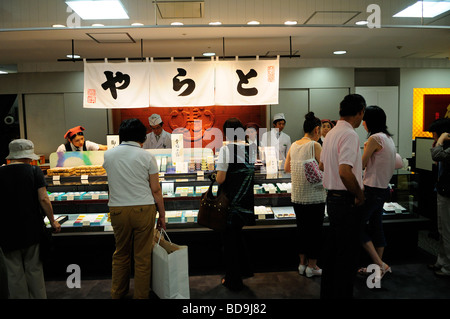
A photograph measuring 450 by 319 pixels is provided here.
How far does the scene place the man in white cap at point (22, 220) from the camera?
10.8ft

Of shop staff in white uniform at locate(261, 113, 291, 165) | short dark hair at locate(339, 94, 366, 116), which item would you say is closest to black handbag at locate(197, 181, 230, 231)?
short dark hair at locate(339, 94, 366, 116)

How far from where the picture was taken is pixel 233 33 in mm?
6035

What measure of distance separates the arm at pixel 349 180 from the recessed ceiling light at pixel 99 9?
11.2ft

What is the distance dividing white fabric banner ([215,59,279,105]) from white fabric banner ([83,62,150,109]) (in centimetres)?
123

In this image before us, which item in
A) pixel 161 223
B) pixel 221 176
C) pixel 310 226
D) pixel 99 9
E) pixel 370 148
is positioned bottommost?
pixel 310 226

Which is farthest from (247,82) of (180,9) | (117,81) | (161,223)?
(161,223)

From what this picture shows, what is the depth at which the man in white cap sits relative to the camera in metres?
3.29

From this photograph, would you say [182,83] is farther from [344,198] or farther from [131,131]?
[344,198]

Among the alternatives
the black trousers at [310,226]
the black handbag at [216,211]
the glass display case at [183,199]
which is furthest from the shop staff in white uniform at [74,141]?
the black trousers at [310,226]

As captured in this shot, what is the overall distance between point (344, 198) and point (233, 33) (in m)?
3.90

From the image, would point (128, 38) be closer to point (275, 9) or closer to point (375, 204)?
point (275, 9)

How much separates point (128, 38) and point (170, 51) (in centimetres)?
151

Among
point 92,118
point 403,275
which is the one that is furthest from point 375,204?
point 92,118

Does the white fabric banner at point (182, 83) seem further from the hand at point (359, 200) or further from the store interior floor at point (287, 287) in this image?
the hand at point (359, 200)
